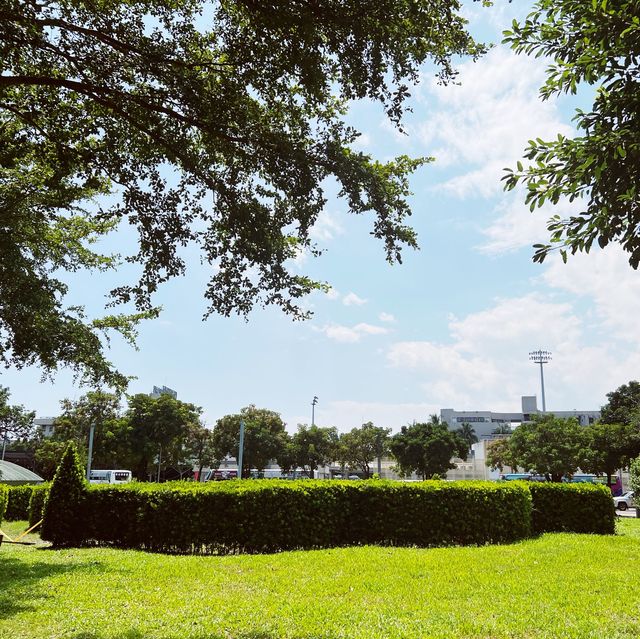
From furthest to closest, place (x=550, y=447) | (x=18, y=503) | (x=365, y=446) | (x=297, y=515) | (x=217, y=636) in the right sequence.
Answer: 1. (x=365, y=446)
2. (x=550, y=447)
3. (x=18, y=503)
4. (x=297, y=515)
5. (x=217, y=636)

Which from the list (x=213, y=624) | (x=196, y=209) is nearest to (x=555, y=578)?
(x=213, y=624)

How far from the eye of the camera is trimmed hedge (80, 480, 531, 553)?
11.9 meters

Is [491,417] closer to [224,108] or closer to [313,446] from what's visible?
[313,446]

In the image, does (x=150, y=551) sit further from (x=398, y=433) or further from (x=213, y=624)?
(x=398, y=433)

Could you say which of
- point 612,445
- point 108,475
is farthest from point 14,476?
point 612,445

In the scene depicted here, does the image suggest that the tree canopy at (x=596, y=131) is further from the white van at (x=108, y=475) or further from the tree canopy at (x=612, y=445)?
the white van at (x=108, y=475)

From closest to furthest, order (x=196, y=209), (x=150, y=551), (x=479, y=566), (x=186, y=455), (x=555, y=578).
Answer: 1. (x=196, y=209)
2. (x=555, y=578)
3. (x=479, y=566)
4. (x=150, y=551)
5. (x=186, y=455)

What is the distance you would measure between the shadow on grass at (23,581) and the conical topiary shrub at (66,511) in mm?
1512

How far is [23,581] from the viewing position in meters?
8.55

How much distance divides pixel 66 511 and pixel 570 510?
13.0m

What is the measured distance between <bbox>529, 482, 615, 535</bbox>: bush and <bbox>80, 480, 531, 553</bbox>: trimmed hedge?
1672 mm

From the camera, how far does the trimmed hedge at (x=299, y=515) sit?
11.9 meters

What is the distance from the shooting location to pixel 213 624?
19.8ft

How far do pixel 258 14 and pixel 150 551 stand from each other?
10793mm
